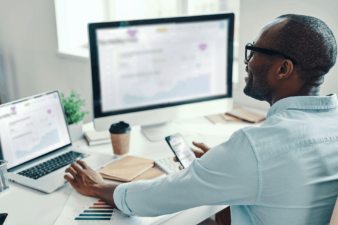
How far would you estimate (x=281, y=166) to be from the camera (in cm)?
67

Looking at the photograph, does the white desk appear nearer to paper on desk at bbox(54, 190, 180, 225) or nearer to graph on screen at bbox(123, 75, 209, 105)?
paper on desk at bbox(54, 190, 180, 225)

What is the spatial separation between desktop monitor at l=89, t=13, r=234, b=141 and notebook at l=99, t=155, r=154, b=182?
0.19 metres

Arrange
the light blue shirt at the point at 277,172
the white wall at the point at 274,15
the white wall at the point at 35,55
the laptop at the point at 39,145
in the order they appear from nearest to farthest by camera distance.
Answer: the light blue shirt at the point at 277,172
the laptop at the point at 39,145
the white wall at the point at 274,15
the white wall at the point at 35,55

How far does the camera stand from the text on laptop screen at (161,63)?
1245 millimetres

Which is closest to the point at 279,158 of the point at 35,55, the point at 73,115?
the point at 73,115

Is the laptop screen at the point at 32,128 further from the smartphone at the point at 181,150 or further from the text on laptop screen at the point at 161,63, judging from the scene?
the smartphone at the point at 181,150

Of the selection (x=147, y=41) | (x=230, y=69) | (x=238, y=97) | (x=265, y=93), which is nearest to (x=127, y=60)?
(x=147, y=41)

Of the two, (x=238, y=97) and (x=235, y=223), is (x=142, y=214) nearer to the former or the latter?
(x=235, y=223)

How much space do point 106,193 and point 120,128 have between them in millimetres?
368

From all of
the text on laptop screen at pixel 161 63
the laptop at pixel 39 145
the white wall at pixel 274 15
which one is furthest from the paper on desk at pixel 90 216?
the white wall at pixel 274 15

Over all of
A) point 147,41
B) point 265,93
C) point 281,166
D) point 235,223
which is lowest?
point 235,223

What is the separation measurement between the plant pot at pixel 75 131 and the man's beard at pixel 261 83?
786 mm

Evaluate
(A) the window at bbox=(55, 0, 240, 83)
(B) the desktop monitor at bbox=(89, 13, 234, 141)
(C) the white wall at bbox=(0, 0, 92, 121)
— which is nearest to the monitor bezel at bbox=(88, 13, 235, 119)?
(B) the desktop monitor at bbox=(89, 13, 234, 141)

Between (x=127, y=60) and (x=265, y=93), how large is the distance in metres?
0.60
